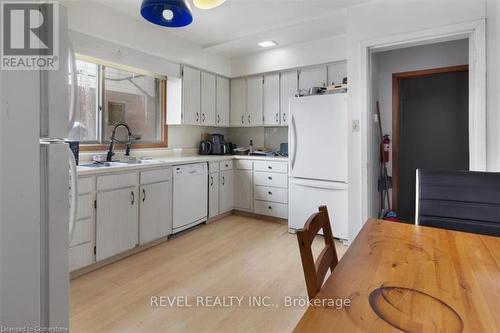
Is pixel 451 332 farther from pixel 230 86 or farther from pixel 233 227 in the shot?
pixel 230 86

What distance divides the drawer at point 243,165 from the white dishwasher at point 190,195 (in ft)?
1.96

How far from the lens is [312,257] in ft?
2.84

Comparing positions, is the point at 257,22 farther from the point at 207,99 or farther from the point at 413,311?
the point at 413,311

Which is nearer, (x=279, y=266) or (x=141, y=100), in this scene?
(x=279, y=266)

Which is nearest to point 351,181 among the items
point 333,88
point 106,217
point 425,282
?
point 333,88

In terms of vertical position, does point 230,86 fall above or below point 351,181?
above

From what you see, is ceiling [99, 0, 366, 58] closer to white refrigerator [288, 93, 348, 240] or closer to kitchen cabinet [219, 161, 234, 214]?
white refrigerator [288, 93, 348, 240]

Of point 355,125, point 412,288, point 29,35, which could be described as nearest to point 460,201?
point 412,288

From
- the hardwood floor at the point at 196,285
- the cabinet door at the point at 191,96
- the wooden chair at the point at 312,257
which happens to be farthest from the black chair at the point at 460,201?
the cabinet door at the point at 191,96

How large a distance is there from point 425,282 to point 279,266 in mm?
1803

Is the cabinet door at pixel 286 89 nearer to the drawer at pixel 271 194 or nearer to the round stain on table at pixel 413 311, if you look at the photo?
the drawer at pixel 271 194

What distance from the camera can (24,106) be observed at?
723 millimetres

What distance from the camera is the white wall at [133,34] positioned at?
2578mm

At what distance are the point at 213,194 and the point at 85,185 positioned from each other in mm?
1747
